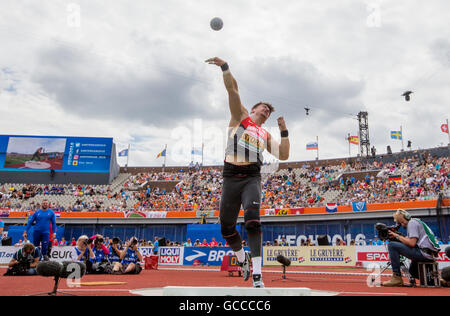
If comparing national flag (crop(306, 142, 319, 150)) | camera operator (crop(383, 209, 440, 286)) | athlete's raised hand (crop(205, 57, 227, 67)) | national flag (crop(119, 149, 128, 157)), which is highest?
national flag (crop(306, 142, 319, 150))

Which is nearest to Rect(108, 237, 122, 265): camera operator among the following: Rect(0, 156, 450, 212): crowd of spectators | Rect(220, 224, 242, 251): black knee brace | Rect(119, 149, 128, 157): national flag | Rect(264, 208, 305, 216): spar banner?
Rect(220, 224, 242, 251): black knee brace

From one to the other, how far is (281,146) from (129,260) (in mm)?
8261

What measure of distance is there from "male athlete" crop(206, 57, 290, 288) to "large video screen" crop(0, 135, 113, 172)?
40906 millimetres

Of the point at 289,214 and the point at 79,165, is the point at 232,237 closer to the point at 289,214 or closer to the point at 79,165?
the point at 289,214

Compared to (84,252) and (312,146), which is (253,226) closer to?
(84,252)

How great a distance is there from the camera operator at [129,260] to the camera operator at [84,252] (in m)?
0.75

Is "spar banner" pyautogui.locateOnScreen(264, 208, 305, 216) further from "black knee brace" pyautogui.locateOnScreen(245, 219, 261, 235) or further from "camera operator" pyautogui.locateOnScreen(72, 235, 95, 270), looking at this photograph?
"black knee brace" pyautogui.locateOnScreen(245, 219, 261, 235)

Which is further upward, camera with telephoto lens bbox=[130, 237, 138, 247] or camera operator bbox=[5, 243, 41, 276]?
camera with telephoto lens bbox=[130, 237, 138, 247]

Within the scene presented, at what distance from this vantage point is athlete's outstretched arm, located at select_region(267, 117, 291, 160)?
15.1 ft

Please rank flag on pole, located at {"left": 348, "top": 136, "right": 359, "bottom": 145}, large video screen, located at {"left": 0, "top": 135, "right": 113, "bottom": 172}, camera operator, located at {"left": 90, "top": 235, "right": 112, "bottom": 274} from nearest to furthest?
camera operator, located at {"left": 90, "top": 235, "right": 112, "bottom": 274}
large video screen, located at {"left": 0, "top": 135, "right": 113, "bottom": 172}
flag on pole, located at {"left": 348, "top": 136, "right": 359, "bottom": 145}

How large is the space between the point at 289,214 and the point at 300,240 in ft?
9.07

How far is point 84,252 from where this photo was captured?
977 cm

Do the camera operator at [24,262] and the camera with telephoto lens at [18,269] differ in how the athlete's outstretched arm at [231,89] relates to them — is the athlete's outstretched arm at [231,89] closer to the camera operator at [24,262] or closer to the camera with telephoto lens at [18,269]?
the camera operator at [24,262]
